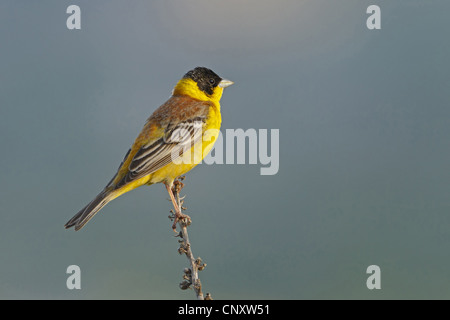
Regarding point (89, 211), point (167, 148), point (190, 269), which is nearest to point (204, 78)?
point (167, 148)

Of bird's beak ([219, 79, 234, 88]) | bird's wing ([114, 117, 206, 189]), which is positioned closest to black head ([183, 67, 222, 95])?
bird's beak ([219, 79, 234, 88])

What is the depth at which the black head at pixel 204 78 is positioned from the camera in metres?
4.59

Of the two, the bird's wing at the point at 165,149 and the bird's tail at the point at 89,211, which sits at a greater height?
the bird's wing at the point at 165,149

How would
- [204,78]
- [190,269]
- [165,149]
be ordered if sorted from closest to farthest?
[190,269], [165,149], [204,78]

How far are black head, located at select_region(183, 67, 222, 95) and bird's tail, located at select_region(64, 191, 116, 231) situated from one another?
1.46 m

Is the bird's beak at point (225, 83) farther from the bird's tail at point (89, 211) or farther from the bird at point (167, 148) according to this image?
the bird's tail at point (89, 211)

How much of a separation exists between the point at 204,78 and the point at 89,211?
1718 mm

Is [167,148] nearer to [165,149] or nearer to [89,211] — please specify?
[165,149]

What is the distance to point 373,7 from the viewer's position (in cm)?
470

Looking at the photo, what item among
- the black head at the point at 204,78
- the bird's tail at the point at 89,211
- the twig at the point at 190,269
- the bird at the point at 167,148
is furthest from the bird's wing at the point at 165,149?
the twig at the point at 190,269

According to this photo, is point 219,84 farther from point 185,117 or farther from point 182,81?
point 185,117

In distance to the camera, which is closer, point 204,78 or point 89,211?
point 89,211

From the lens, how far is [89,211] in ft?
11.5

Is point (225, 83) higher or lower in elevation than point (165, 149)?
higher
